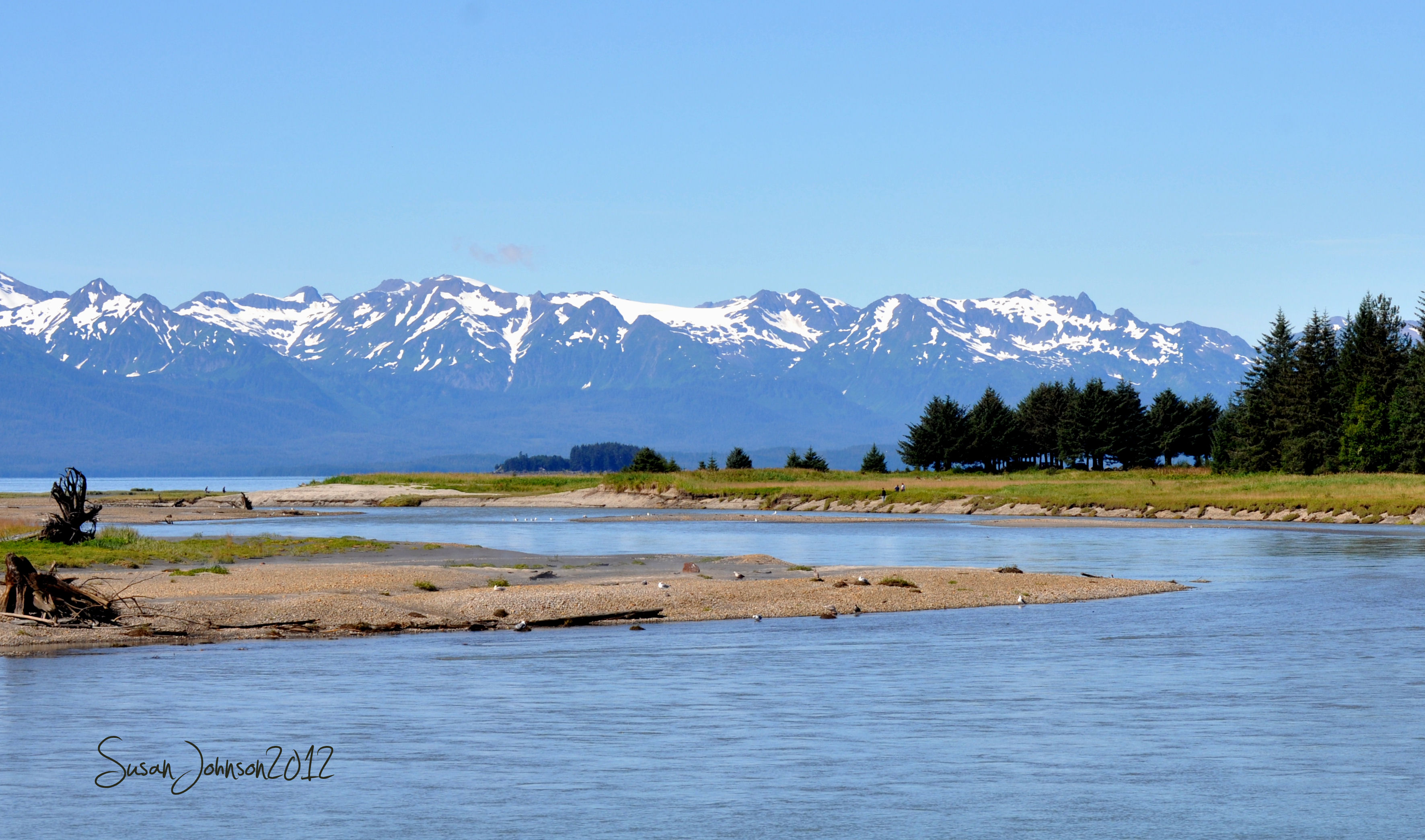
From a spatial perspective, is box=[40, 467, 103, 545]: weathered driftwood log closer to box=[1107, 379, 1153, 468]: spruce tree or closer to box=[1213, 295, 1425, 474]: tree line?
box=[1213, 295, 1425, 474]: tree line

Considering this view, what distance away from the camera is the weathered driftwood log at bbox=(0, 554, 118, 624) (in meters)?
33.3

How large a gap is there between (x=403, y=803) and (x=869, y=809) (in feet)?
20.0

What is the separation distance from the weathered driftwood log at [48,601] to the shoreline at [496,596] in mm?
423

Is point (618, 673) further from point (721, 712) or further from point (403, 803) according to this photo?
point (403, 803)

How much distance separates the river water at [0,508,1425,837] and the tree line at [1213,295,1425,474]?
269 feet

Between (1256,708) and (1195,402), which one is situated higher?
(1195,402)

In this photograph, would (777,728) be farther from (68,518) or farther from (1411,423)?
(1411,423)

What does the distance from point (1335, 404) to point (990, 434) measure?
42.9m

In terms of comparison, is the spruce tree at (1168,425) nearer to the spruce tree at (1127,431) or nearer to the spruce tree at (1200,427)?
the spruce tree at (1200,427)

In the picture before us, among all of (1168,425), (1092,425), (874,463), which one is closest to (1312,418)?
(1092,425)

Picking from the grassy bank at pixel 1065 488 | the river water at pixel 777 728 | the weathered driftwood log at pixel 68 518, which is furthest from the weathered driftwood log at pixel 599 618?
the grassy bank at pixel 1065 488

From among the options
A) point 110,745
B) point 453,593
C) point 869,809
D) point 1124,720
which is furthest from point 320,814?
point 453,593

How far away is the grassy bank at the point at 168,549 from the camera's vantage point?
4981 cm

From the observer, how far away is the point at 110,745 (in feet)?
71.5
